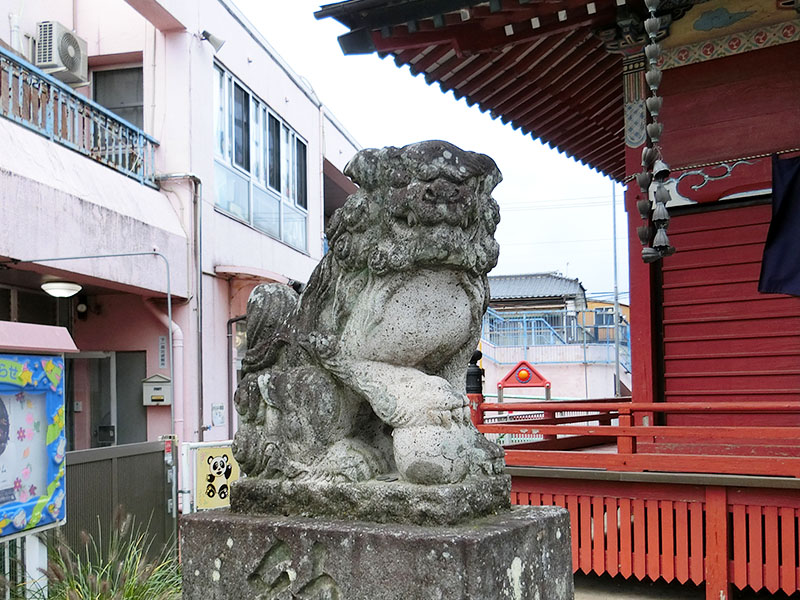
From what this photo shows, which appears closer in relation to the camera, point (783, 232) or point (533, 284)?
point (783, 232)

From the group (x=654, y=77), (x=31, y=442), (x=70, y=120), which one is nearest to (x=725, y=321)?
(x=654, y=77)

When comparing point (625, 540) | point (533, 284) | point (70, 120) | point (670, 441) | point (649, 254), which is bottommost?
point (625, 540)

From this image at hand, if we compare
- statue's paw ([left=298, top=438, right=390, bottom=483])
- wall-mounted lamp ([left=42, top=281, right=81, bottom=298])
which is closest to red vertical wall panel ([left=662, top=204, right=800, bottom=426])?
statue's paw ([left=298, top=438, right=390, bottom=483])

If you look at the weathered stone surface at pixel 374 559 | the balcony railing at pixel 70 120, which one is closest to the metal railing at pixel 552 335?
the balcony railing at pixel 70 120

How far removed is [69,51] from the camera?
10062 millimetres

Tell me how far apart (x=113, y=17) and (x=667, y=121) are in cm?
795

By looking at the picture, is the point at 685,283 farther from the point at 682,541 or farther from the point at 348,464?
the point at 348,464

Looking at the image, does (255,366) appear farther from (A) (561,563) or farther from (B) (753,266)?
(B) (753,266)

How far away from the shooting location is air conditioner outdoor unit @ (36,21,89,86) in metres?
9.81

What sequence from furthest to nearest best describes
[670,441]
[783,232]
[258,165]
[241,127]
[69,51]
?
[258,165]
[241,127]
[69,51]
[670,441]
[783,232]

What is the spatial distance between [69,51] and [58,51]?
26 centimetres

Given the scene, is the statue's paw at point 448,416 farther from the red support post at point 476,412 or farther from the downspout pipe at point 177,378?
the downspout pipe at point 177,378

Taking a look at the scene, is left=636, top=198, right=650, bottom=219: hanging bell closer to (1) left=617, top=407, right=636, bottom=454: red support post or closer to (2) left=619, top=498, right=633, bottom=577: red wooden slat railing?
(1) left=617, top=407, right=636, bottom=454: red support post

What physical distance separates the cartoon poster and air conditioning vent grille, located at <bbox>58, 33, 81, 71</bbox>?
247 inches
